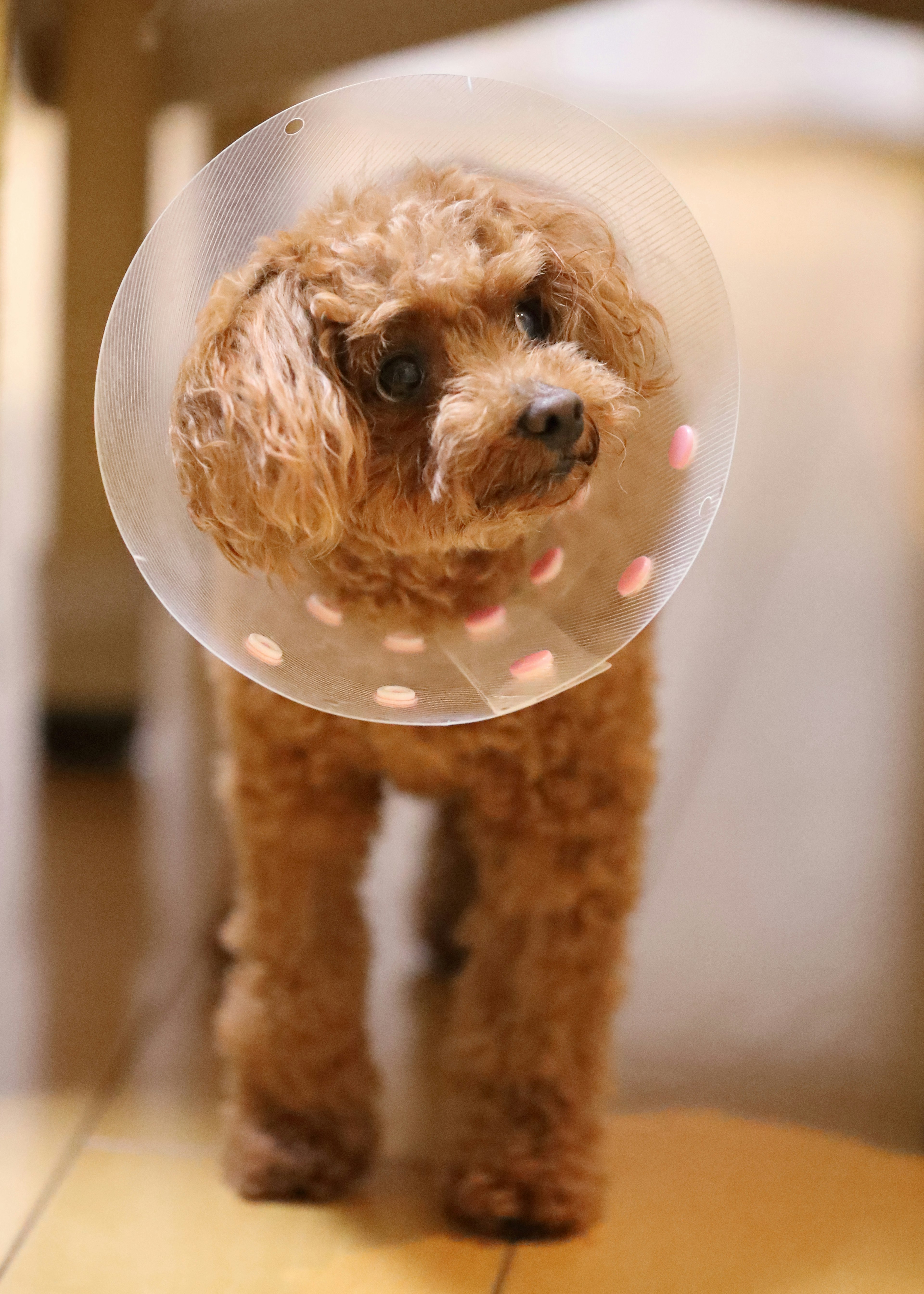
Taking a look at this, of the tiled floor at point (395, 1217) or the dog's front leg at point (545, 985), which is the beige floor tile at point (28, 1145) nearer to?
the tiled floor at point (395, 1217)

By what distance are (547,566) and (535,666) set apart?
0.07 meters

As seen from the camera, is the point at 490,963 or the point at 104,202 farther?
the point at 104,202

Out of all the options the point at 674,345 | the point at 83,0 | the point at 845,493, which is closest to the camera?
the point at 674,345

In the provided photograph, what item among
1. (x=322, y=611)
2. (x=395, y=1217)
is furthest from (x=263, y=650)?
(x=395, y=1217)

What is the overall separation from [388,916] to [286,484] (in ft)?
1.95

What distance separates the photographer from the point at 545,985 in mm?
886

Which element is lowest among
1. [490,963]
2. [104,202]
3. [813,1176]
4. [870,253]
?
[813,1176]

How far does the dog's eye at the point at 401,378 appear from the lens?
28.7 inches

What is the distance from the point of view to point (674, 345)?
0.79 meters

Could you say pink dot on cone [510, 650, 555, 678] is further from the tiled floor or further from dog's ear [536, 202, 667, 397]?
the tiled floor

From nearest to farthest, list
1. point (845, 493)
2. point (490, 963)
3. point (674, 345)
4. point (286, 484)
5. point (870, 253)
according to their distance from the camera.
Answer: point (286, 484), point (674, 345), point (490, 963), point (845, 493), point (870, 253)

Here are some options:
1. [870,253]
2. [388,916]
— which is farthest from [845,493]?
[388,916]

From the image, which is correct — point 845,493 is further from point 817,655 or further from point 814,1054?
point 814,1054

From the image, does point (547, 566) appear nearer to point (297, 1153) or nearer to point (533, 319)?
point (533, 319)
